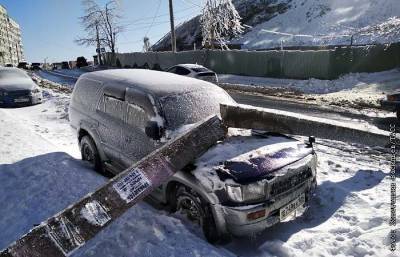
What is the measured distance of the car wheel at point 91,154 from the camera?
7363 millimetres

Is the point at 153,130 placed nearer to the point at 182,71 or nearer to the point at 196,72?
the point at 196,72

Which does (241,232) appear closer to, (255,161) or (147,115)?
(255,161)

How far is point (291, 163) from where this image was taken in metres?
5.03

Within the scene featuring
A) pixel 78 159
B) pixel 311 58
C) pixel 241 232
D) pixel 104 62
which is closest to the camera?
pixel 241 232

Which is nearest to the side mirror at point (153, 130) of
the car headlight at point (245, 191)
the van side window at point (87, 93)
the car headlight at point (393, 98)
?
the car headlight at point (245, 191)

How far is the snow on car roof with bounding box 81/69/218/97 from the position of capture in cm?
627

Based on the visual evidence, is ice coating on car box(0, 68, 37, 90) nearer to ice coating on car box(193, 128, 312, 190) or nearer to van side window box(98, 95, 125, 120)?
van side window box(98, 95, 125, 120)

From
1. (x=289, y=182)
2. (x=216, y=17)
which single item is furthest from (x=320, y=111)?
(x=216, y=17)

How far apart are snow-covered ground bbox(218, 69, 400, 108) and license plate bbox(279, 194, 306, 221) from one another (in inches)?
416

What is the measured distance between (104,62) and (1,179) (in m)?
53.9

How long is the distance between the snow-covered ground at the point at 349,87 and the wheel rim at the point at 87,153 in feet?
34.1

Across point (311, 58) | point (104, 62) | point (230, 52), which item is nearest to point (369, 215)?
point (311, 58)

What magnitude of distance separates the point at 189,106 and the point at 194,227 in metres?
1.89

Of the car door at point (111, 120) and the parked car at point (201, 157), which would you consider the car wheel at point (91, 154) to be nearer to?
the parked car at point (201, 157)
